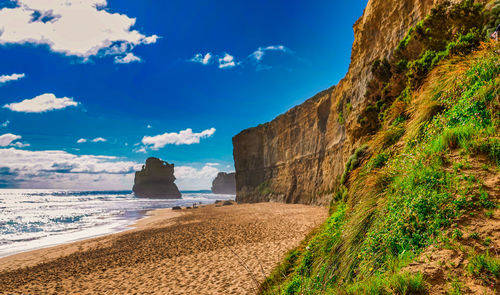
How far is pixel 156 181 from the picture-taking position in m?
121

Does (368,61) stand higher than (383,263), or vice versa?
(368,61)

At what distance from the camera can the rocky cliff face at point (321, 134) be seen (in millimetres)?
10555

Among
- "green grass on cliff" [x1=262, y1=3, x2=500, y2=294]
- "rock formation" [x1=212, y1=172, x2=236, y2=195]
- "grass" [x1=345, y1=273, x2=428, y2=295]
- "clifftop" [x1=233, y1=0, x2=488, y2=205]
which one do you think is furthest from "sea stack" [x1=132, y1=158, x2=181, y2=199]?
"grass" [x1=345, y1=273, x2=428, y2=295]

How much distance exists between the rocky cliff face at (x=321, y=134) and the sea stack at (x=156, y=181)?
7789cm

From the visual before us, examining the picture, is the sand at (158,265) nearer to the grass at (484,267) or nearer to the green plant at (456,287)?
Answer: the green plant at (456,287)

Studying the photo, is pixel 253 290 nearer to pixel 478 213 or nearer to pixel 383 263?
pixel 383 263

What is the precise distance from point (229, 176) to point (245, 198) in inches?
4952

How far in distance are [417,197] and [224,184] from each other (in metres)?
178

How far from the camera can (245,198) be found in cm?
5131

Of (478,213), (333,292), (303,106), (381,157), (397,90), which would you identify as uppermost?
(303,106)

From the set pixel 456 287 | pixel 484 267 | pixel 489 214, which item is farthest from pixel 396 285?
pixel 489 214

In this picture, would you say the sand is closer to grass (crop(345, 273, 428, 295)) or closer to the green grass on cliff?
the green grass on cliff

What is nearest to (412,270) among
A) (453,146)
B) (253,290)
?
(453,146)

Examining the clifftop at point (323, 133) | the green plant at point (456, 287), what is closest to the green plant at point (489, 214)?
the green plant at point (456, 287)
